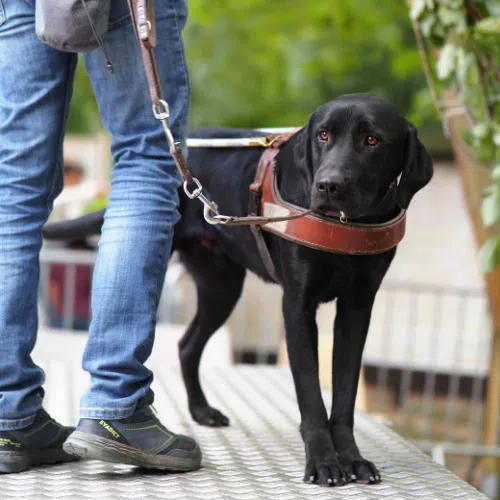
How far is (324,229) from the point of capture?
3111mm

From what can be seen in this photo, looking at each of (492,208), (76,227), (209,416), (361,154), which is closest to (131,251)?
(361,154)

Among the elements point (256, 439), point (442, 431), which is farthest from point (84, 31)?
point (442, 431)

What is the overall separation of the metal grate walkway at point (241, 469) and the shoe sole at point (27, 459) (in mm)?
26

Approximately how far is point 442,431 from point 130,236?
785cm

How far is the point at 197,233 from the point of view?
3908mm

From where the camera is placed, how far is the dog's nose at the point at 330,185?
2.98m

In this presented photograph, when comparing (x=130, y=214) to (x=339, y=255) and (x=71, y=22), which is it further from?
(x=339, y=255)

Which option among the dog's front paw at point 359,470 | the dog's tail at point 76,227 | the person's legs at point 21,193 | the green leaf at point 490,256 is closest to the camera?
the person's legs at point 21,193

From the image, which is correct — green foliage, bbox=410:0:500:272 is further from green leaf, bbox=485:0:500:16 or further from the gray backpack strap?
the gray backpack strap

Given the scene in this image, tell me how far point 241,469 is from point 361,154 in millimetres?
1069

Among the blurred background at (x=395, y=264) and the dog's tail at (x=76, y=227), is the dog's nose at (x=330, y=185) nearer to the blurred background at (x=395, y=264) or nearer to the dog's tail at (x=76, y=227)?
the dog's tail at (x=76, y=227)

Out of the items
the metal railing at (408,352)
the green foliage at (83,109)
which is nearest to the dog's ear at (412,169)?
the metal railing at (408,352)

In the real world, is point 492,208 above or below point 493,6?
below

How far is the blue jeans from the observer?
9.46 feet
